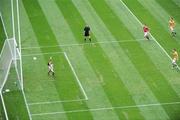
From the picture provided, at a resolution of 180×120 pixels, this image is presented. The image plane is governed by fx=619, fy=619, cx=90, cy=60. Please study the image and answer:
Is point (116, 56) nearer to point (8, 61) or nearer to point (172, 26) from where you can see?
point (172, 26)

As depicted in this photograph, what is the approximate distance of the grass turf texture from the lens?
34031 millimetres

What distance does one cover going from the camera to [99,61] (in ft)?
130

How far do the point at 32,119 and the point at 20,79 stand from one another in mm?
3925

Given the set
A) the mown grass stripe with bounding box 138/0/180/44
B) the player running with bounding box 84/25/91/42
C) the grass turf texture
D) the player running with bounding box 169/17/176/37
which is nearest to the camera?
the grass turf texture

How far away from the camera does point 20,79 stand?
3597 cm

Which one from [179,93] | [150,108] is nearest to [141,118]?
[150,108]

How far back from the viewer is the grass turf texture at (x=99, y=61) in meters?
34.0

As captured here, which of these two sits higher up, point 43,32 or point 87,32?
point 43,32

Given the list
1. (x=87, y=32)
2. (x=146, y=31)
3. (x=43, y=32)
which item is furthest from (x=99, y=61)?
(x=43, y=32)

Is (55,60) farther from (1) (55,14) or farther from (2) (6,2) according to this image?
(2) (6,2)

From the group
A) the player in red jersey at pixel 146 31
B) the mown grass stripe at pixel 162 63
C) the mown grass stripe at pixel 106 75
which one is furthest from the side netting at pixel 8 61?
the player in red jersey at pixel 146 31

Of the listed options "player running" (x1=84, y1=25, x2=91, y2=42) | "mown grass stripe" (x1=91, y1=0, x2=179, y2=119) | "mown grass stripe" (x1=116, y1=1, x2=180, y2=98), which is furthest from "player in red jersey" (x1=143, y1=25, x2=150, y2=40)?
"player running" (x1=84, y1=25, x2=91, y2=42)

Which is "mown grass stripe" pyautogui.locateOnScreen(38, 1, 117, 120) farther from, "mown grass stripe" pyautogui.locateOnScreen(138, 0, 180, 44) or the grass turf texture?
"mown grass stripe" pyautogui.locateOnScreen(138, 0, 180, 44)

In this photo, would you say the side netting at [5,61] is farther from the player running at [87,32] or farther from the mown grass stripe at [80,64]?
the player running at [87,32]
